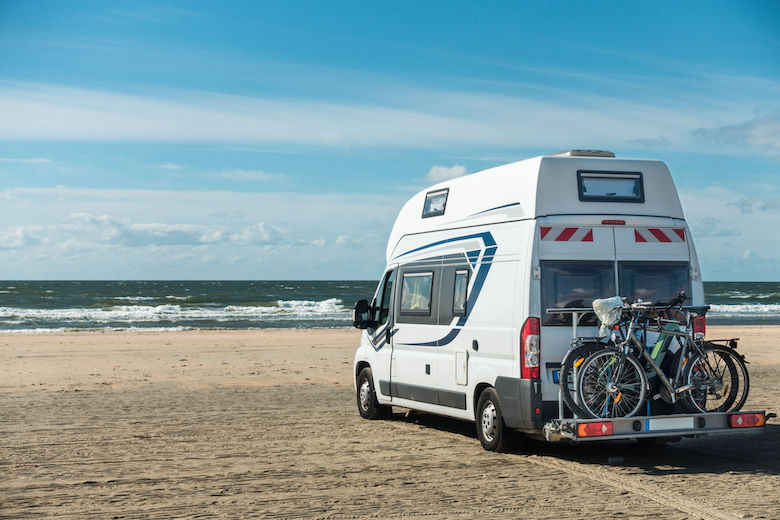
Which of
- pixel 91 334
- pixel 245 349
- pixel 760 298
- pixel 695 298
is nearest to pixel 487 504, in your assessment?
pixel 695 298

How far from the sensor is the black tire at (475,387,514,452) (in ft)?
29.8

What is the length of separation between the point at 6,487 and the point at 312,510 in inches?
110

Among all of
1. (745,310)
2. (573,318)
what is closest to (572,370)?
(573,318)

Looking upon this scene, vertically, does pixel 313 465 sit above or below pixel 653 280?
below

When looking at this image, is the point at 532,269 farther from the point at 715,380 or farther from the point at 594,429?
the point at 715,380

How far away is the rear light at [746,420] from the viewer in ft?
28.1

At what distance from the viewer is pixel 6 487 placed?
7773mm

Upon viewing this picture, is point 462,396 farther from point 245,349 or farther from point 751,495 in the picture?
point 245,349

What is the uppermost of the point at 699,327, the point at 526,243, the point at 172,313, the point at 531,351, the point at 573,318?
the point at 526,243

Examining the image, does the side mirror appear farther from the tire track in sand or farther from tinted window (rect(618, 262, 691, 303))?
tinted window (rect(618, 262, 691, 303))

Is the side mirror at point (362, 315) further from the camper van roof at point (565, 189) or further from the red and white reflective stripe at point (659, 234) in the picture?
the red and white reflective stripe at point (659, 234)

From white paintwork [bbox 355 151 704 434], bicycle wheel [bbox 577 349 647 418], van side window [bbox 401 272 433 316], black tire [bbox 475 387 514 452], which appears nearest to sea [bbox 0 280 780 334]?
van side window [bbox 401 272 433 316]

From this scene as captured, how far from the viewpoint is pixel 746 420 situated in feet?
28.3

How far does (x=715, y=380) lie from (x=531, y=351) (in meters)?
1.80
